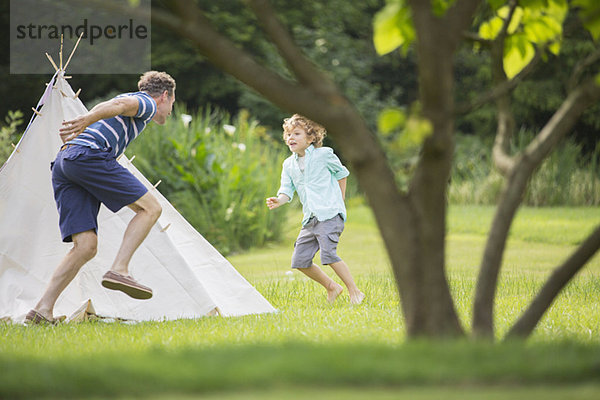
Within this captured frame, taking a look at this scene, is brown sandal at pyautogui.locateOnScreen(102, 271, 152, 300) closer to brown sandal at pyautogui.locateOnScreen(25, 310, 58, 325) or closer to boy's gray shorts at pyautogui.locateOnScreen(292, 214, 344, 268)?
brown sandal at pyautogui.locateOnScreen(25, 310, 58, 325)

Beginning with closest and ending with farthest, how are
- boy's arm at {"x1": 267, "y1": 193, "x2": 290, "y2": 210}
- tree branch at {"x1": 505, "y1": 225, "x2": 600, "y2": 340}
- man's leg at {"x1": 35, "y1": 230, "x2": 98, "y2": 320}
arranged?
1. tree branch at {"x1": 505, "y1": 225, "x2": 600, "y2": 340}
2. man's leg at {"x1": 35, "y1": 230, "x2": 98, "y2": 320}
3. boy's arm at {"x1": 267, "y1": 193, "x2": 290, "y2": 210}

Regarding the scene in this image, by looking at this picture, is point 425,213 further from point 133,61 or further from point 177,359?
point 133,61

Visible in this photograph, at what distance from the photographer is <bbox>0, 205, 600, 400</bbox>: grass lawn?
2469 mm

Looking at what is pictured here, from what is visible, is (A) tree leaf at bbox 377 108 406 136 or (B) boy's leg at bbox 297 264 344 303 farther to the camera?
(B) boy's leg at bbox 297 264 344 303

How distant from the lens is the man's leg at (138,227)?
15.3ft

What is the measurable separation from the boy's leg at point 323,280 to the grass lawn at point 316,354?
0.10 meters

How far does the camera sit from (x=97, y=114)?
465 cm

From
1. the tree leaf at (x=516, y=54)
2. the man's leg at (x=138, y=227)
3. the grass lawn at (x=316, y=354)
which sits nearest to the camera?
the grass lawn at (x=316, y=354)

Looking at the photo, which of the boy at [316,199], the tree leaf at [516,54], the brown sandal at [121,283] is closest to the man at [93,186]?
the brown sandal at [121,283]

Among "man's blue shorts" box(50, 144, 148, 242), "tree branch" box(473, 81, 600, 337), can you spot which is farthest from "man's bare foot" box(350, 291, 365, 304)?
"tree branch" box(473, 81, 600, 337)

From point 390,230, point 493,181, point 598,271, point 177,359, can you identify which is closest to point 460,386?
point 390,230

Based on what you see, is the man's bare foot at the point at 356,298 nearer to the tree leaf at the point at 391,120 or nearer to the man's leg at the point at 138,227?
the man's leg at the point at 138,227

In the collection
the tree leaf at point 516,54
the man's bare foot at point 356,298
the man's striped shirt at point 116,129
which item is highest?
the tree leaf at point 516,54

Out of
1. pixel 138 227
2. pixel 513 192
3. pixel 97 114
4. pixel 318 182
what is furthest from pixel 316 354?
pixel 318 182
